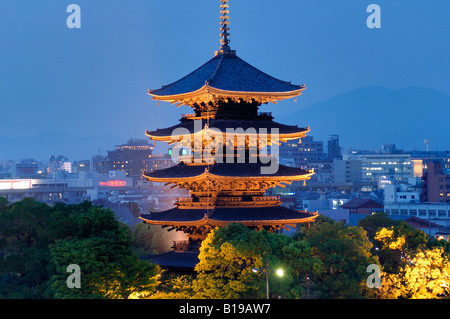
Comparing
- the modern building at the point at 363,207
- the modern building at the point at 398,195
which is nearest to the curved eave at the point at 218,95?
the modern building at the point at 363,207

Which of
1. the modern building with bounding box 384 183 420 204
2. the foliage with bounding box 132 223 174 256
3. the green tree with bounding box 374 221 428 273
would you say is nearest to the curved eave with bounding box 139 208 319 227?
the green tree with bounding box 374 221 428 273

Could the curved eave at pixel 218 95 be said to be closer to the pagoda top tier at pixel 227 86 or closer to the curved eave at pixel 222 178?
the pagoda top tier at pixel 227 86

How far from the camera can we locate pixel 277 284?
31.2 metres

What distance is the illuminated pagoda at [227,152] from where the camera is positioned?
3891 cm

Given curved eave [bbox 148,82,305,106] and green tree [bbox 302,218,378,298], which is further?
curved eave [bbox 148,82,305,106]

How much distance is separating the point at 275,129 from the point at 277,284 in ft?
39.0

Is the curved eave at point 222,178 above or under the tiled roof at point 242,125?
under

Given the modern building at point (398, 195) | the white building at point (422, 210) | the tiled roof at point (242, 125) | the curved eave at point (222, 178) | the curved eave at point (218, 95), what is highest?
the curved eave at point (218, 95)

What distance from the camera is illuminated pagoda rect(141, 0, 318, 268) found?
128ft

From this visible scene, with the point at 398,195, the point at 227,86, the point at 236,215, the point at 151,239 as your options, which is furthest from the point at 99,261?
the point at 398,195

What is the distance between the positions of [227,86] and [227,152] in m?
3.60

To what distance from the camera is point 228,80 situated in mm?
40125

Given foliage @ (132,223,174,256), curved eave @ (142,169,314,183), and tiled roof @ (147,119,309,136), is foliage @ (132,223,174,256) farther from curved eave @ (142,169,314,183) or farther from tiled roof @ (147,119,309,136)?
tiled roof @ (147,119,309,136)
